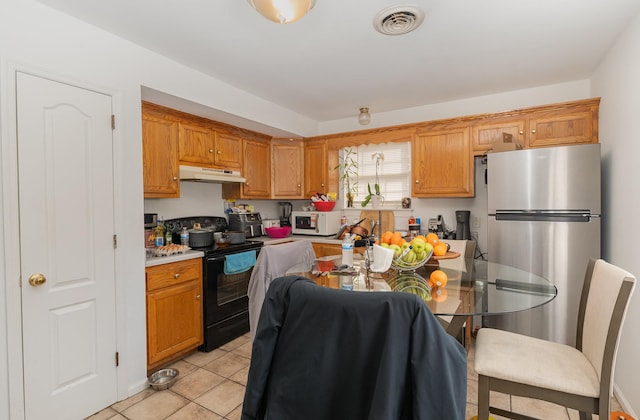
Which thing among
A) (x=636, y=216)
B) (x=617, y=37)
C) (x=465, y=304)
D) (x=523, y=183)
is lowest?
(x=465, y=304)

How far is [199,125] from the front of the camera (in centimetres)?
317

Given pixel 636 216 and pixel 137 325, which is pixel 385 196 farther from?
pixel 137 325

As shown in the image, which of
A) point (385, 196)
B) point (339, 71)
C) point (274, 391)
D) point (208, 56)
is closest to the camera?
point (274, 391)

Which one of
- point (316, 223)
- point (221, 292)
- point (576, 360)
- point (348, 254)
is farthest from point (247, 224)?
point (576, 360)

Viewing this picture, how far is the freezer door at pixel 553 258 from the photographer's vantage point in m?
2.45

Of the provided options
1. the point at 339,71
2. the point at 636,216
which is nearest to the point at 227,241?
the point at 339,71

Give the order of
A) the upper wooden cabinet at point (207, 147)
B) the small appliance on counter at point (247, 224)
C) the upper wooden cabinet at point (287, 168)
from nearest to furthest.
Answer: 1. the upper wooden cabinet at point (207, 147)
2. the small appliance on counter at point (247, 224)
3. the upper wooden cabinet at point (287, 168)

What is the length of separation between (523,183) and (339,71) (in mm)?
1767

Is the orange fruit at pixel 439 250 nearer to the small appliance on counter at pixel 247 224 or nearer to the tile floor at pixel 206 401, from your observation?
the tile floor at pixel 206 401

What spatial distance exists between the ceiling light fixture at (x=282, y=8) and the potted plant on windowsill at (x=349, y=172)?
2.71m

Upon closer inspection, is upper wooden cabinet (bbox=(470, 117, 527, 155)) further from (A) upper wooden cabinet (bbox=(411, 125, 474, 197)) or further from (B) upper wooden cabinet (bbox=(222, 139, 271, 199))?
(B) upper wooden cabinet (bbox=(222, 139, 271, 199))

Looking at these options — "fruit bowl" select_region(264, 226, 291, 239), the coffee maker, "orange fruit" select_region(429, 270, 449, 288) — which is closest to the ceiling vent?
"orange fruit" select_region(429, 270, 449, 288)

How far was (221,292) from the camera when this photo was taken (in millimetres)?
2996

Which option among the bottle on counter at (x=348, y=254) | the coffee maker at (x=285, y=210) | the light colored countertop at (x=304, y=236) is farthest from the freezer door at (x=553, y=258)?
the coffee maker at (x=285, y=210)
